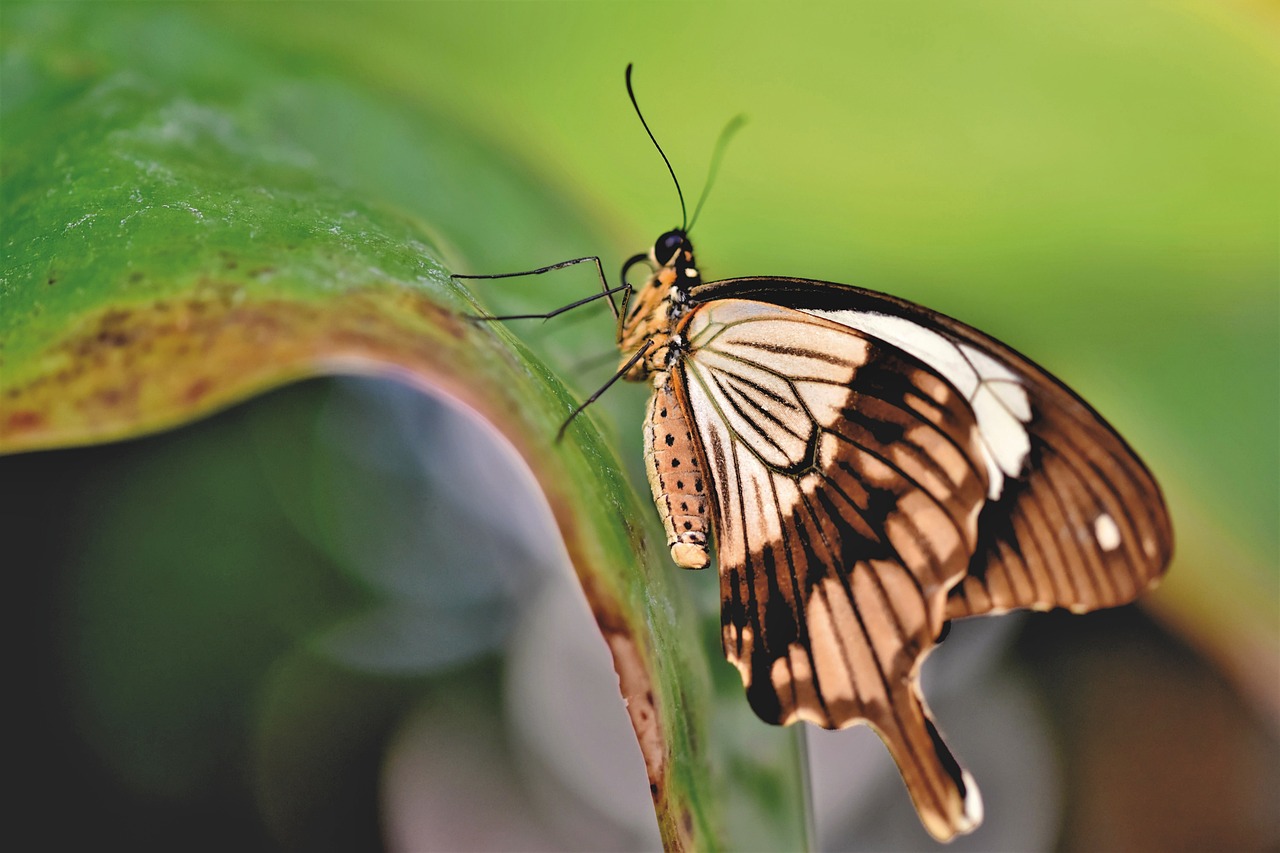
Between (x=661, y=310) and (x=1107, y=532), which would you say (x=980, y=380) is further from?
(x=661, y=310)

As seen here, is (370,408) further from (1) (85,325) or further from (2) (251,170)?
(1) (85,325)

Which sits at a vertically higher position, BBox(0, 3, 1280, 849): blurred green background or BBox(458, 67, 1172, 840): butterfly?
BBox(0, 3, 1280, 849): blurred green background

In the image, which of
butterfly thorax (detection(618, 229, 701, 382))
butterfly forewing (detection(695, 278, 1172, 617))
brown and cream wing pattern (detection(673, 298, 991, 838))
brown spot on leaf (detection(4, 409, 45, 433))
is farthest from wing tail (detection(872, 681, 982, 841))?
brown spot on leaf (detection(4, 409, 45, 433))

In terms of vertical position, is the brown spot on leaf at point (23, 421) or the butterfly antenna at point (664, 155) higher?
the butterfly antenna at point (664, 155)

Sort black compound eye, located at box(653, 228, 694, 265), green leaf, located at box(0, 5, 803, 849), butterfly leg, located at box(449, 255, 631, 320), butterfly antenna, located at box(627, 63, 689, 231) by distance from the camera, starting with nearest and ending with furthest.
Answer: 1. green leaf, located at box(0, 5, 803, 849)
2. butterfly leg, located at box(449, 255, 631, 320)
3. black compound eye, located at box(653, 228, 694, 265)
4. butterfly antenna, located at box(627, 63, 689, 231)

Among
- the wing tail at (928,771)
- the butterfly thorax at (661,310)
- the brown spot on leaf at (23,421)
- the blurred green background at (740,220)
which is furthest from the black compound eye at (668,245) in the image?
the brown spot on leaf at (23,421)

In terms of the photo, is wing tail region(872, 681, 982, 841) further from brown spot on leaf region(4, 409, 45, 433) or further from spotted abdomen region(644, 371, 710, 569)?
brown spot on leaf region(4, 409, 45, 433)

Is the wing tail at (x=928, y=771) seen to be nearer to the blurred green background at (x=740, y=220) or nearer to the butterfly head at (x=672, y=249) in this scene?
the blurred green background at (x=740, y=220)

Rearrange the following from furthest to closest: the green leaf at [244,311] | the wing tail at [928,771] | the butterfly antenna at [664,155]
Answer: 1. the butterfly antenna at [664,155]
2. the wing tail at [928,771]
3. the green leaf at [244,311]
